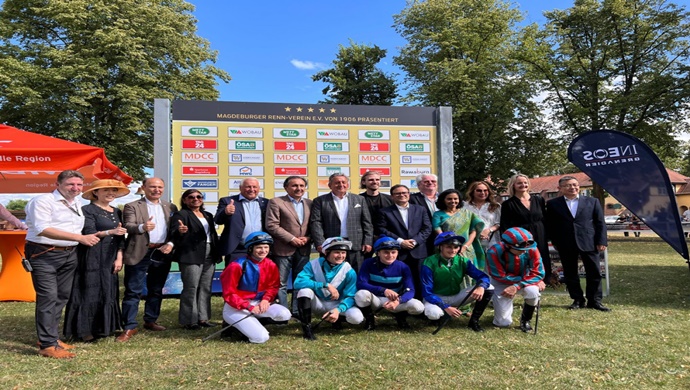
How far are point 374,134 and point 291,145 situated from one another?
1396 millimetres

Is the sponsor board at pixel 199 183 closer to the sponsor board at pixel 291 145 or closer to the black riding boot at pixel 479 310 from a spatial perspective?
the sponsor board at pixel 291 145

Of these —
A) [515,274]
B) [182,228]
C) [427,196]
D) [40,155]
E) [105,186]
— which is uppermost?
[40,155]

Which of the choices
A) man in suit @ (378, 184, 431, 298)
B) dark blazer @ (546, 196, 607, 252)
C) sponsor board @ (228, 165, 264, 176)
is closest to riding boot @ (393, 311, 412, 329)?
man in suit @ (378, 184, 431, 298)

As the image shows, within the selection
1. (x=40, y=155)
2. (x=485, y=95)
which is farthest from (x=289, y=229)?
(x=485, y=95)

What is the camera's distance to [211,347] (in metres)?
4.04

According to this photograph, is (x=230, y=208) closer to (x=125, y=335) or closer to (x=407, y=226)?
(x=125, y=335)

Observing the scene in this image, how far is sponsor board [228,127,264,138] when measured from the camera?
695 centimetres

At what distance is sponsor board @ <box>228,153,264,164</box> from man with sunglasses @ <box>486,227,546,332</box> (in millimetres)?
3866

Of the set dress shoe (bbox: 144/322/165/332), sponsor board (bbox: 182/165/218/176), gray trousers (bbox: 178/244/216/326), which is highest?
sponsor board (bbox: 182/165/218/176)

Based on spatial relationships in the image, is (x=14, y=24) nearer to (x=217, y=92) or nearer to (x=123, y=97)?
(x=123, y=97)

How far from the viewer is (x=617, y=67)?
19266mm

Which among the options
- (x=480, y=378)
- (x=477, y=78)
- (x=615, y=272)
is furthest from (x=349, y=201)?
(x=477, y=78)

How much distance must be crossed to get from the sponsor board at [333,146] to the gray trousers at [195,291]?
295 centimetres

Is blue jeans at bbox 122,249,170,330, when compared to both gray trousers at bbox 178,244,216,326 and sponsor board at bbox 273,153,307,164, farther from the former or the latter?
sponsor board at bbox 273,153,307,164
